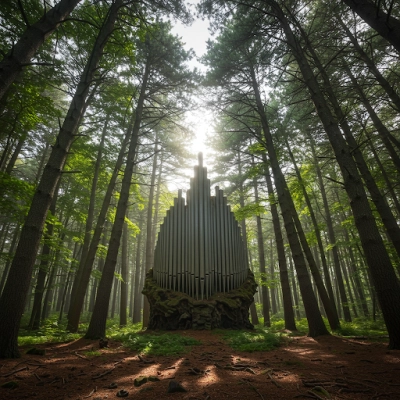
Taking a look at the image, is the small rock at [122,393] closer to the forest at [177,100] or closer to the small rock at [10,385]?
the small rock at [10,385]

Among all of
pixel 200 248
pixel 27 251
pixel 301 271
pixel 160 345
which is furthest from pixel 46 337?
pixel 301 271

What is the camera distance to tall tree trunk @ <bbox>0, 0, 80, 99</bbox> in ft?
12.2

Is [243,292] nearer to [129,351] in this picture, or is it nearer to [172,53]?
[129,351]

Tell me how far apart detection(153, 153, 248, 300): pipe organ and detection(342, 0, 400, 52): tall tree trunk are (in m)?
7.19

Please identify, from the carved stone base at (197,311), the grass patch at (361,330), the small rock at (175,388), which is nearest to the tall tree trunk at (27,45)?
the small rock at (175,388)

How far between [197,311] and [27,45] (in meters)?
8.42

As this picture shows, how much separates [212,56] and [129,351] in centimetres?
1175

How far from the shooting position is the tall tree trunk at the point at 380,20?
160 inches

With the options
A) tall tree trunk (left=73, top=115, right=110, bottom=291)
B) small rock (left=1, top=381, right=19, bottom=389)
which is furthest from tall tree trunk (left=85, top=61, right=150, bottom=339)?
small rock (left=1, top=381, right=19, bottom=389)

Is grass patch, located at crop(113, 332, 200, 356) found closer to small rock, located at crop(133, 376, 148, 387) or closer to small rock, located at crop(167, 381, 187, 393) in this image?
small rock, located at crop(133, 376, 148, 387)

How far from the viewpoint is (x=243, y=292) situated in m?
9.07

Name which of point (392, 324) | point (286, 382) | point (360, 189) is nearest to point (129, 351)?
point (286, 382)

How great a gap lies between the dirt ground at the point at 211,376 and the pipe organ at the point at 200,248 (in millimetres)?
4463

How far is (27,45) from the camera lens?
162 inches
